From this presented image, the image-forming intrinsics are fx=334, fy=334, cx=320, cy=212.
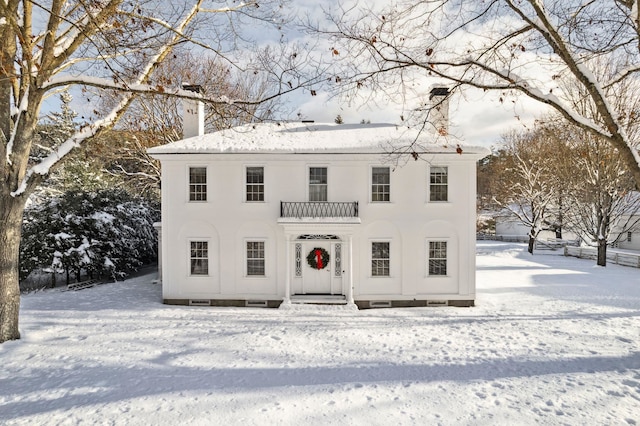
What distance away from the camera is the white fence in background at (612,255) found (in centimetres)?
2194

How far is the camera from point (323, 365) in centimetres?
714

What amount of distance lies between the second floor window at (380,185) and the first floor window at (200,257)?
691 centimetres

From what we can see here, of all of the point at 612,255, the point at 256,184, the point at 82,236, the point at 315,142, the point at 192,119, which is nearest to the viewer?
the point at 256,184

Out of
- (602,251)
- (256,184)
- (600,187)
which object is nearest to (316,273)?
(256,184)

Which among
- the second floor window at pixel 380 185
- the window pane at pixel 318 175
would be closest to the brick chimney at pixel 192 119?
the window pane at pixel 318 175

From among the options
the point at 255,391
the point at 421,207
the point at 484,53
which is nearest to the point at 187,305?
the point at 255,391

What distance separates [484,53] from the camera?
24.4 ft

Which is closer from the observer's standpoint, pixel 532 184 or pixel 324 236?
pixel 324 236

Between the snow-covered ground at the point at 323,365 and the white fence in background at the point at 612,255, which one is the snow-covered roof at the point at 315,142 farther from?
the white fence in background at the point at 612,255

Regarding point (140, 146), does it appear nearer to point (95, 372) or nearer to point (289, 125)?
point (289, 125)

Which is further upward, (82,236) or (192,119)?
(192,119)

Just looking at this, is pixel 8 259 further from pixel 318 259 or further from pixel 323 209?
pixel 323 209

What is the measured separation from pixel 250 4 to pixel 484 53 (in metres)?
6.01

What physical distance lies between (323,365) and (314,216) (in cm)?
641
